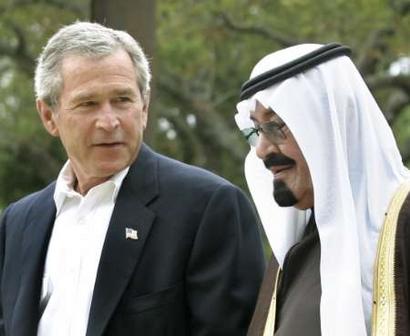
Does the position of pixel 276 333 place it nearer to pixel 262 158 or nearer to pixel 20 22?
pixel 262 158

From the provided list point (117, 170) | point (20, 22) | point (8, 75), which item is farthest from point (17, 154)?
point (117, 170)

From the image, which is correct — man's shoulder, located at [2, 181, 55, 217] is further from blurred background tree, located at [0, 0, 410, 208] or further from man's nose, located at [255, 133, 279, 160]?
blurred background tree, located at [0, 0, 410, 208]

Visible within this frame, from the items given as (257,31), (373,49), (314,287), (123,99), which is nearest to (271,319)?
(314,287)

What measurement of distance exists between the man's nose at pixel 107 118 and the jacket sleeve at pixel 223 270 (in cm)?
44

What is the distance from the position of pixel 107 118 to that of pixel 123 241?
44cm

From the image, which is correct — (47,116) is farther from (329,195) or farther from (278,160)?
(329,195)

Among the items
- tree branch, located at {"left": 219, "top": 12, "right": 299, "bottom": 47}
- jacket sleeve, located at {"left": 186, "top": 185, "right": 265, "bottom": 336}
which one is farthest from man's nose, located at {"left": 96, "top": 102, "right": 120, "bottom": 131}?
tree branch, located at {"left": 219, "top": 12, "right": 299, "bottom": 47}

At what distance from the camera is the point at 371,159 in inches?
128

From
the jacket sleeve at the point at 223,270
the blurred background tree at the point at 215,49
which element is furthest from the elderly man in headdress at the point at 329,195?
the blurred background tree at the point at 215,49

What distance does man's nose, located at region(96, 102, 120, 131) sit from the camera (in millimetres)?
3953

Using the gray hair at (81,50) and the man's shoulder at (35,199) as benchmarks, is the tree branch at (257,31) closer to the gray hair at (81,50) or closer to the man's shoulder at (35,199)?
the man's shoulder at (35,199)

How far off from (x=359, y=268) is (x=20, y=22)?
1218 cm

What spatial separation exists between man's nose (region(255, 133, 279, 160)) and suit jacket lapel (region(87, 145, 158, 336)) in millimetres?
682

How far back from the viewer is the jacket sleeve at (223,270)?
3.93m
